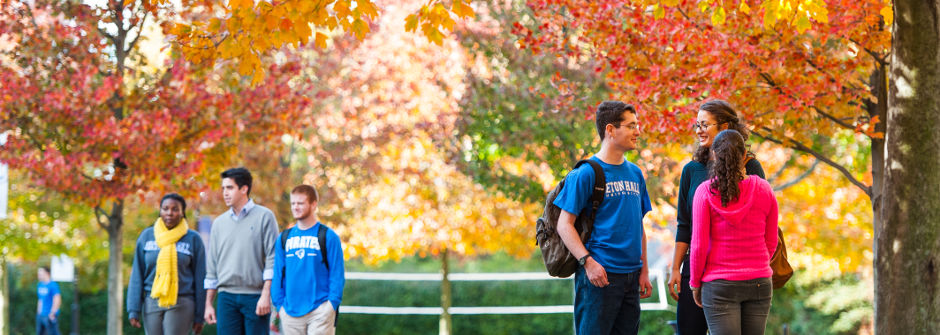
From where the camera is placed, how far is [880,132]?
8555 mm

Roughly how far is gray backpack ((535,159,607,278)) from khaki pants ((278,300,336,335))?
225cm

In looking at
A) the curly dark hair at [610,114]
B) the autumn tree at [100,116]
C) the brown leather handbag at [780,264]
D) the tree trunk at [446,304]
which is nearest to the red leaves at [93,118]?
the autumn tree at [100,116]

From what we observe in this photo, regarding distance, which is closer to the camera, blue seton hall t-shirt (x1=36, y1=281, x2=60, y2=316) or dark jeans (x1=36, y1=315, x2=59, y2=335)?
blue seton hall t-shirt (x1=36, y1=281, x2=60, y2=316)

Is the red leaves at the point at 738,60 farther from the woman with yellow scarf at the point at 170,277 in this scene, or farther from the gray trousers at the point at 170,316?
the gray trousers at the point at 170,316

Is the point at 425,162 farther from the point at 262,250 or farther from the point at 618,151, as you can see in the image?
the point at 618,151

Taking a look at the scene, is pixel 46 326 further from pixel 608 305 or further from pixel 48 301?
pixel 608 305

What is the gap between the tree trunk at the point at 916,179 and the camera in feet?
19.5

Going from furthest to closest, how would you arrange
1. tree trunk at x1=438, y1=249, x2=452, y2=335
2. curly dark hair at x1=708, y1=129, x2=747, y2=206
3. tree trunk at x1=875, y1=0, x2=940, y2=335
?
1. tree trunk at x1=438, y1=249, x2=452, y2=335
2. tree trunk at x1=875, y1=0, x2=940, y2=335
3. curly dark hair at x1=708, y1=129, x2=747, y2=206

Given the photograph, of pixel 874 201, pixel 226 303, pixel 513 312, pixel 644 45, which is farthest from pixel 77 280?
pixel 874 201

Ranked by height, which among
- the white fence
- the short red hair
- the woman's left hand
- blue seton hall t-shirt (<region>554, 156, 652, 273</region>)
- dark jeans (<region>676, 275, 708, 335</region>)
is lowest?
the white fence

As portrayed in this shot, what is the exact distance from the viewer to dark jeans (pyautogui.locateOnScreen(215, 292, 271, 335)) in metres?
7.79

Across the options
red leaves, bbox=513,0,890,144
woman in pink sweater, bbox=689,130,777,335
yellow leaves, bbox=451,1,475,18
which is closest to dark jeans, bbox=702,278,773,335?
woman in pink sweater, bbox=689,130,777,335

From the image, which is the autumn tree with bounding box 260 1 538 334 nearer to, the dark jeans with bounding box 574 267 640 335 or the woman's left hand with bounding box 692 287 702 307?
the dark jeans with bounding box 574 267 640 335

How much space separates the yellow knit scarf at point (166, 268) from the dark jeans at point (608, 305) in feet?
13.3
